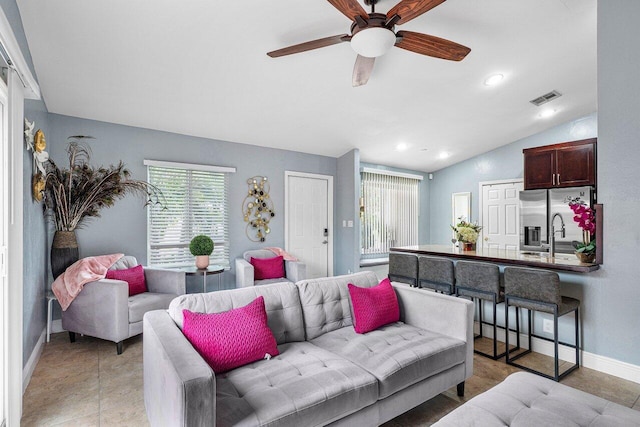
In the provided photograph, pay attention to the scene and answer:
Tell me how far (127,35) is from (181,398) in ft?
8.73

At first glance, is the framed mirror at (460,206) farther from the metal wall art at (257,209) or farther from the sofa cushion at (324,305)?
the sofa cushion at (324,305)

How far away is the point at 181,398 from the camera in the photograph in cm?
119

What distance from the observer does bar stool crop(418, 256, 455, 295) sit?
3199 millimetres

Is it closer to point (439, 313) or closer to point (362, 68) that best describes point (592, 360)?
point (439, 313)

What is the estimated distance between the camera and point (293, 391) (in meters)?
1.49

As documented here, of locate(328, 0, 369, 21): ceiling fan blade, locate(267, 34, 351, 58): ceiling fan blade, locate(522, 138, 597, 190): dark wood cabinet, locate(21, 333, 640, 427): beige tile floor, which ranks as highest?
locate(328, 0, 369, 21): ceiling fan blade

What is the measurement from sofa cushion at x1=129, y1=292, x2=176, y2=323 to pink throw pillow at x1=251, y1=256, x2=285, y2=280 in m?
1.13

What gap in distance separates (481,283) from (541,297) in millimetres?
485

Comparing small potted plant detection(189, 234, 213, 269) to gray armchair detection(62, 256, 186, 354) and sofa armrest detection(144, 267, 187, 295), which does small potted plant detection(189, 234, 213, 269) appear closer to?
sofa armrest detection(144, 267, 187, 295)

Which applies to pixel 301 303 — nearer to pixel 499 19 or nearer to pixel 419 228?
pixel 499 19

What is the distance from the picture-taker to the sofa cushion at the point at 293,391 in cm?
136

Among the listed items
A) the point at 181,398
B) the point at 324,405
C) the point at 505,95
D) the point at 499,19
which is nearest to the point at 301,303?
the point at 324,405

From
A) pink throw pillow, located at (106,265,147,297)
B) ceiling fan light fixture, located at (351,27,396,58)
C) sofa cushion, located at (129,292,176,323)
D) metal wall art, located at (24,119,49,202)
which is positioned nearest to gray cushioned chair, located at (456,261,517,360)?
ceiling fan light fixture, located at (351,27,396,58)

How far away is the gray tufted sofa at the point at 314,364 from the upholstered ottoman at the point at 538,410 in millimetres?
432
